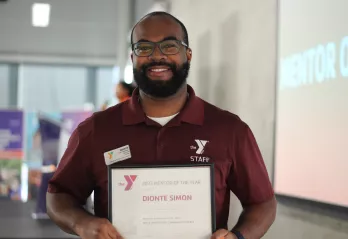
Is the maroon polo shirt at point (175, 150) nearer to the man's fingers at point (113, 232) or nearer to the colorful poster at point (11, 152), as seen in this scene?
the man's fingers at point (113, 232)

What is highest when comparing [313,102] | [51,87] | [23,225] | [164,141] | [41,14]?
[41,14]

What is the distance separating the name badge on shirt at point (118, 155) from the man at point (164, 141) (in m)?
0.01

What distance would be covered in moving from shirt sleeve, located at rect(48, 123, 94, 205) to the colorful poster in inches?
321

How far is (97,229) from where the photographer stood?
1491 mm

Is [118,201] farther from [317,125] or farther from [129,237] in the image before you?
[317,125]

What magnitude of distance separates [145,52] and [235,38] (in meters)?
1.60

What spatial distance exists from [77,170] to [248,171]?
21.4 inches

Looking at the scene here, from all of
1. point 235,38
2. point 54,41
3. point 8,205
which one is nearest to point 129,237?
point 235,38

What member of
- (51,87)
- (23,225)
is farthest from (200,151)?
(51,87)

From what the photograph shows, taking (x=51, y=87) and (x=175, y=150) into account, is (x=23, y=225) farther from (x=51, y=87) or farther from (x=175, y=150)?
(x=175, y=150)

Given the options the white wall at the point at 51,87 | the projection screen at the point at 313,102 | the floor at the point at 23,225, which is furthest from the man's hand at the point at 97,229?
the white wall at the point at 51,87

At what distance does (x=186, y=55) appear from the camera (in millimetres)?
1675

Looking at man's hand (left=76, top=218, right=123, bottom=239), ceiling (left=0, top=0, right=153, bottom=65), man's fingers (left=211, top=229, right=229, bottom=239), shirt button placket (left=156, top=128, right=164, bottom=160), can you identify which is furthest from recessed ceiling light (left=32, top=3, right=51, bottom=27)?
man's fingers (left=211, top=229, right=229, bottom=239)

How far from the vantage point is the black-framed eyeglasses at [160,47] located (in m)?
1.61
